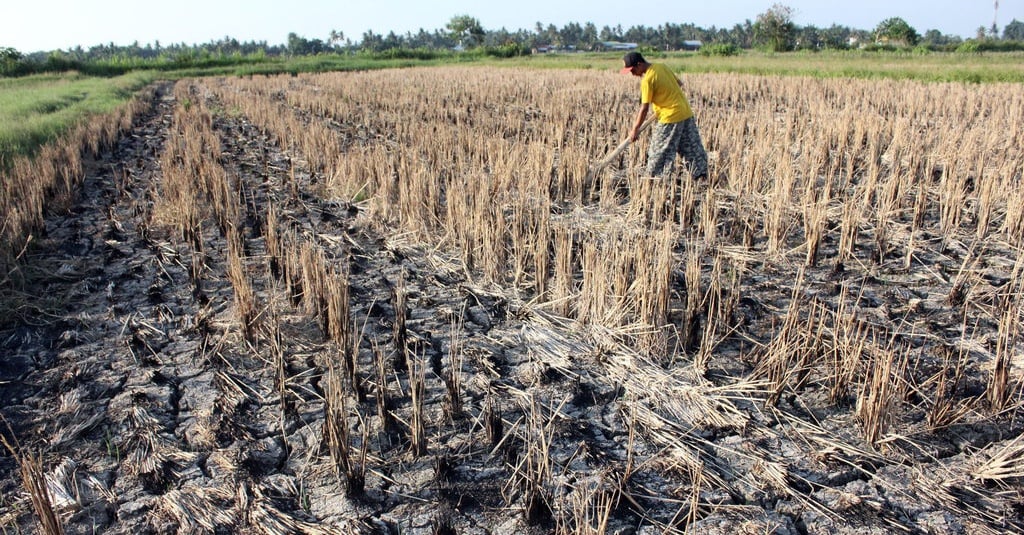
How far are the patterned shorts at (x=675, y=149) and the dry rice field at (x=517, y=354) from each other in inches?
13.0

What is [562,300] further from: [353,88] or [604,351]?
[353,88]

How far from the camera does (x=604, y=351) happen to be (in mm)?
3477

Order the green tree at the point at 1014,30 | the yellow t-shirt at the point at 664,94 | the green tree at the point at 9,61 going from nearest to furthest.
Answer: the yellow t-shirt at the point at 664,94 < the green tree at the point at 9,61 < the green tree at the point at 1014,30

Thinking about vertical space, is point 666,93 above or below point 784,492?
above

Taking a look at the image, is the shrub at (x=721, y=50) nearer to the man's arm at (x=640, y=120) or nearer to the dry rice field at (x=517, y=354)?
the dry rice field at (x=517, y=354)

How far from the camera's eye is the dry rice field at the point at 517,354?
2457mm

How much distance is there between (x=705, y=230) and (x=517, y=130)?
18.2 ft

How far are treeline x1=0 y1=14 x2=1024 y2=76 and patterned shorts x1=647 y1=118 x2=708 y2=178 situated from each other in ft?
120

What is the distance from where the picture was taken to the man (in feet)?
20.4

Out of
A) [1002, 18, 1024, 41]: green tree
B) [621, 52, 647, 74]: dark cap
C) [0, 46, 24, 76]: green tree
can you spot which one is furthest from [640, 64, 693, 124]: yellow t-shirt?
[1002, 18, 1024, 41]: green tree

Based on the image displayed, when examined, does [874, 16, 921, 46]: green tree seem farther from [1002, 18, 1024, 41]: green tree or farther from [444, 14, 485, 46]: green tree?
[1002, 18, 1024, 41]: green tree

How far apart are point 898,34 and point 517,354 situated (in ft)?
218

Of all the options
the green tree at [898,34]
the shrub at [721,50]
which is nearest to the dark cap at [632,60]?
the shrub at [721,50]

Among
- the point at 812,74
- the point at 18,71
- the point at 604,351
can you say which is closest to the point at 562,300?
the point at 604,351
